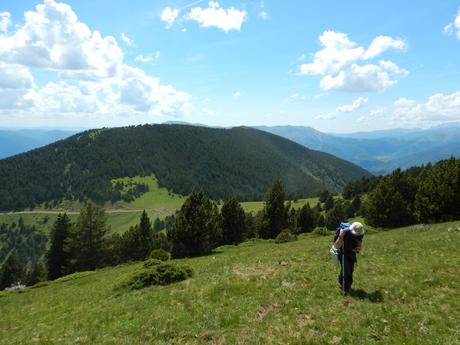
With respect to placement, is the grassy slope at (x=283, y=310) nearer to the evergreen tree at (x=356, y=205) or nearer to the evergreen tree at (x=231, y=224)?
the evergreen tree at (x=231, y=224)

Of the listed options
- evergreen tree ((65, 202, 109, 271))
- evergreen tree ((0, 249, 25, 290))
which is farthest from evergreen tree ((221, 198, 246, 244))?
evergreen tree ((0, 249, 25, 290))

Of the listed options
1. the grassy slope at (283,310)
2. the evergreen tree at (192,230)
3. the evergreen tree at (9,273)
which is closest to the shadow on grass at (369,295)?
the grassy slope at (283,310)

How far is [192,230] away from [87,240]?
30025 mm

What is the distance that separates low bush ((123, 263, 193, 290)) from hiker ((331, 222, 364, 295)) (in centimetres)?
1301

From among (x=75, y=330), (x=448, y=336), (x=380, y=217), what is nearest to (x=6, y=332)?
(x=75, y=330)

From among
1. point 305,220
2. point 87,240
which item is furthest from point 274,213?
point 87,240

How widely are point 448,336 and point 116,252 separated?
299 ft

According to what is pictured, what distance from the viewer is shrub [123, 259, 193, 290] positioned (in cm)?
2431

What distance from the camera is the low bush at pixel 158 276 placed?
24314 mm

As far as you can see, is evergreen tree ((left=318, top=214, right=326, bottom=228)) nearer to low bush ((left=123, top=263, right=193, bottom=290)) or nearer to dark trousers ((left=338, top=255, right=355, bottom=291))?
low bush ((left=123, top=263, right=193, bottom=290))

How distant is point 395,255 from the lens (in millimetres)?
23625

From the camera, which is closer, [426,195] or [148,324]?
[148,324]

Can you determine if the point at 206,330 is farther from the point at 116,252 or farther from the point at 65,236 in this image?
the point at 116,252

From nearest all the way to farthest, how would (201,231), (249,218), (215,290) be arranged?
(215,290)
(201,231)
(249,218)
